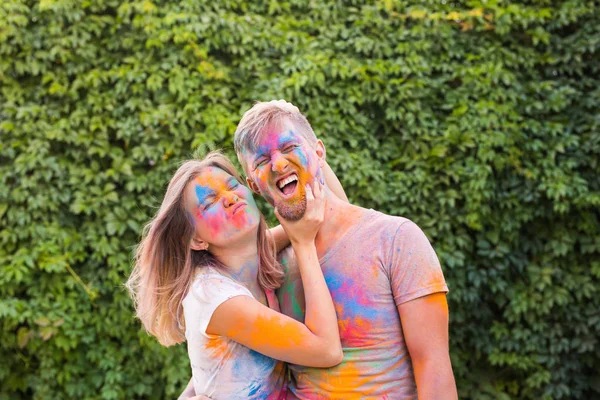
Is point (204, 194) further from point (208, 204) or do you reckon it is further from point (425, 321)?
point (425, 321)

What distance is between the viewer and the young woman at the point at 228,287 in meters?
2.10

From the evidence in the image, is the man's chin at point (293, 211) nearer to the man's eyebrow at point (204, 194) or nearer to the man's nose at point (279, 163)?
the man's nose at point (279, 163)

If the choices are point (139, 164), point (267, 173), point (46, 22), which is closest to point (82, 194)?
point (139, 164)

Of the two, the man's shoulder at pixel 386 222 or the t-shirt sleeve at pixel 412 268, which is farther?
the man's shoulder at pixel 386 222

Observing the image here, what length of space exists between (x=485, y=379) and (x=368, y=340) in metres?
3.54

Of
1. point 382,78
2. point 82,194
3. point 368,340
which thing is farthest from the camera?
point 382,78

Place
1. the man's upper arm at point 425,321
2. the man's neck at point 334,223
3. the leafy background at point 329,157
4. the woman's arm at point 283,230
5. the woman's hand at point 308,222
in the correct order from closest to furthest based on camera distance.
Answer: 1. the man's upper arm at point 425,321
2. the woman's hand at point 308,222
3. the man's neck at point 334,223
4. the woman's arm at point 283,230
5. the leafy background at point 329,157

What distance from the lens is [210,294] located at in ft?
7.21

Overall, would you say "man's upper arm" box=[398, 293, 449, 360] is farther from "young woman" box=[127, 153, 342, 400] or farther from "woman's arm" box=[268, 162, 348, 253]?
"woman's arm" box=[268, 162, 348, 253]

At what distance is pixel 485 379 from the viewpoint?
5305 millimetres

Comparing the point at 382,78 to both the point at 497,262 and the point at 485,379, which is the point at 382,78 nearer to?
the point at 497,262

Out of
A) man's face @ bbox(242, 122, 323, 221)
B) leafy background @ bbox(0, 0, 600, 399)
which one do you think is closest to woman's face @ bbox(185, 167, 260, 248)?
man's face @ bbox(242, 122, 323, 221)

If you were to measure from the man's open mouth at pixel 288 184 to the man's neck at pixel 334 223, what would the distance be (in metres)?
0.17

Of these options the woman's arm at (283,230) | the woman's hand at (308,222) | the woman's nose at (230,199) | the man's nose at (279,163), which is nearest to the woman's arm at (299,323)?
the woman's hand at (308,222)
